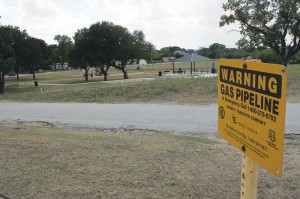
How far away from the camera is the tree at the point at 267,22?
35281 millimetres

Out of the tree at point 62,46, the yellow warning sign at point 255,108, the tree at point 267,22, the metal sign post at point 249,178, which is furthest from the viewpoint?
the tree at point 62,46

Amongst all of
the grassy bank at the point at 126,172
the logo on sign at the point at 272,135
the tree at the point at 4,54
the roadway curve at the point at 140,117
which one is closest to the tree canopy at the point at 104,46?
the tree at the point at 4,54

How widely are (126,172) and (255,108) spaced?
298 cm

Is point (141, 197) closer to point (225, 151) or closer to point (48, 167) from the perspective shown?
point (48, 167)

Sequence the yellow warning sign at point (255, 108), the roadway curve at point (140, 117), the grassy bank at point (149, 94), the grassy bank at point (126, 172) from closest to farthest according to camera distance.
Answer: the yellow warning sign at point (255, 108) < the grassy bank at point (126, 172) < the roadway curve at point (140, 117) < the grassy bank at point (149, 94)

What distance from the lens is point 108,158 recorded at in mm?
5449

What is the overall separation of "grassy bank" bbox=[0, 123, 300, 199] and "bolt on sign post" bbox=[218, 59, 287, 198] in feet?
5.90

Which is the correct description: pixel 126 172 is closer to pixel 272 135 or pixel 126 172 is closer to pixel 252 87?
pixel 252 87

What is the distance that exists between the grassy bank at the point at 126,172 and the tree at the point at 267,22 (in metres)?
32.3

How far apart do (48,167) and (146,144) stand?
2254 mm

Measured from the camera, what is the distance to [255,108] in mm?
2141

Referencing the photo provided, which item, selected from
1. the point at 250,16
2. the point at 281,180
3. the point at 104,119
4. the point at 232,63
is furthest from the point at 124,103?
the point at 250,16

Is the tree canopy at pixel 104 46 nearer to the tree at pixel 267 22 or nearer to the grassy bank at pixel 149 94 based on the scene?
the tree at pixel 267 22

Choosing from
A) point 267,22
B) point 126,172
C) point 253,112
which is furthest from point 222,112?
point 267,22
